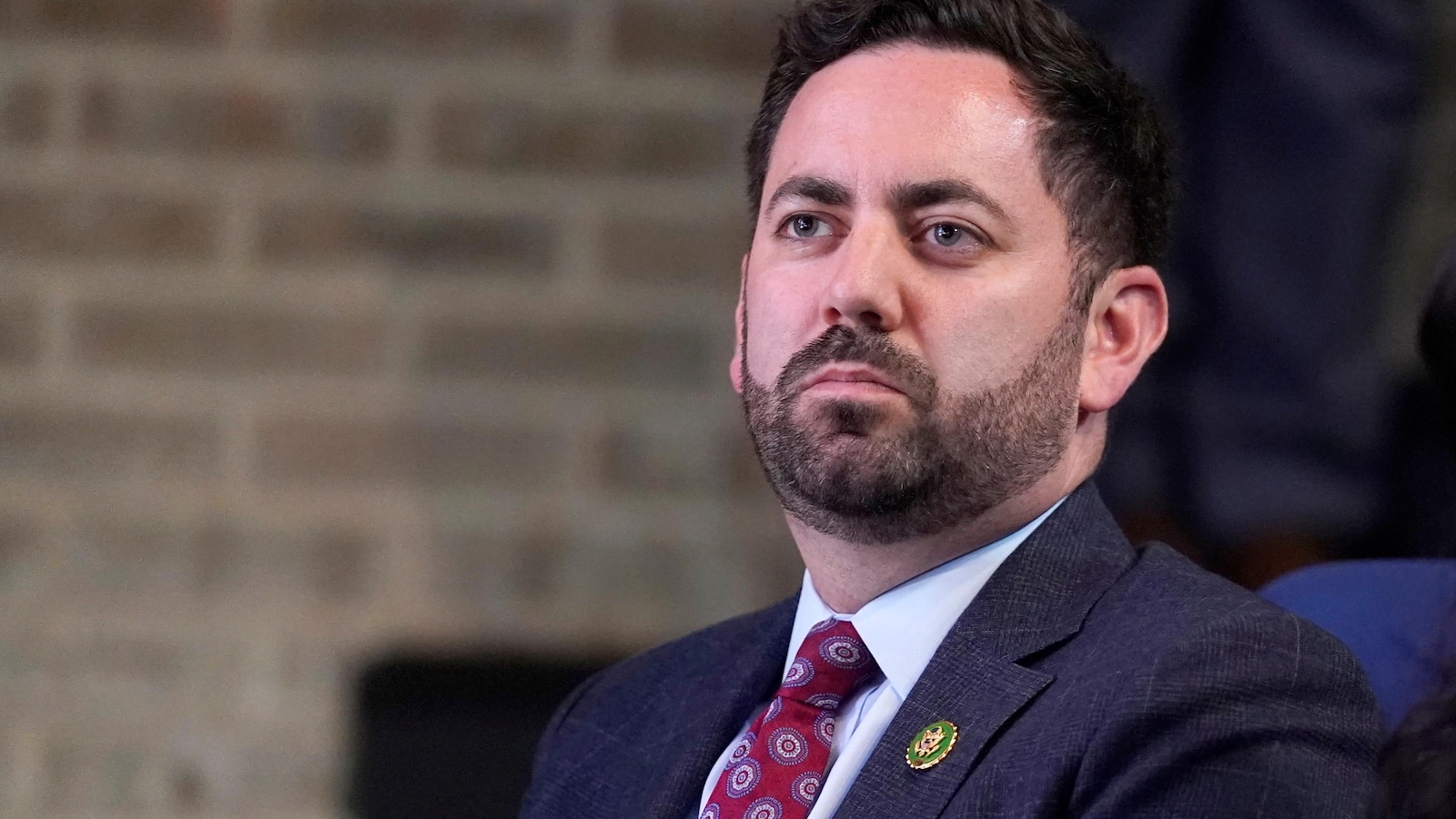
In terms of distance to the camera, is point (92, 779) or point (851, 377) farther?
point (92, 779)

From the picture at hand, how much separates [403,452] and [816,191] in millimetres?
1141

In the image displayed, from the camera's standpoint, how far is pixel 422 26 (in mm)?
2473

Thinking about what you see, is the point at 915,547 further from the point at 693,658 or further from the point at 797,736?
the point at 693,658

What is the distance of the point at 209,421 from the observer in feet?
8.03

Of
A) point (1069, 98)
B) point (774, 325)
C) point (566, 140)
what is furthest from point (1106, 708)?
point (566, 140)

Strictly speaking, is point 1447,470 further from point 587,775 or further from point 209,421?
point 209,421

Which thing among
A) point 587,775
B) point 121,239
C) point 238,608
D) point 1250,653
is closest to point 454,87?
point 121,239

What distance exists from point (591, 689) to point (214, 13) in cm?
132

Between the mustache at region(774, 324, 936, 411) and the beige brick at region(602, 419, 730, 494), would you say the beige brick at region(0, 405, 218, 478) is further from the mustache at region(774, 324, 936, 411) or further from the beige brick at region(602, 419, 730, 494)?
the mustache at region(774, 324, 936, 411)

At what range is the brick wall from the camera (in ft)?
7.97

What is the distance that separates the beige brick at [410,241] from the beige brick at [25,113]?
0.37 metres

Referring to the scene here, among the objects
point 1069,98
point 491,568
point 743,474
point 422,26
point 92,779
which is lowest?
point 92,779

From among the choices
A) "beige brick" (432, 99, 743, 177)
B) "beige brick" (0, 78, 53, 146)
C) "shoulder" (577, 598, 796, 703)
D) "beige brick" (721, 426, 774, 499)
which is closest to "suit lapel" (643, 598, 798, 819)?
"shoulder" (577, 598, 796, 703)

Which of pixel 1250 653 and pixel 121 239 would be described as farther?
pixel 121 239
